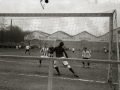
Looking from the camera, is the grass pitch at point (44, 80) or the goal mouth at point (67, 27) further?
the goal mouth at point (67, 27)

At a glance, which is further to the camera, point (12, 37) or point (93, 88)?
point (12, 37)

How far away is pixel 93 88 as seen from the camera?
668 centimetres

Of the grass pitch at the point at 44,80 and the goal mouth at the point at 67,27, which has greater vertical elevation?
the goal mouth at the point at 67,27

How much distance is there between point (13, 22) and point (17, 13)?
2.26ft

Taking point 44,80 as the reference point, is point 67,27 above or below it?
above

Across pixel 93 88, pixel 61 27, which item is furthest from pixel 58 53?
pixel 93 88

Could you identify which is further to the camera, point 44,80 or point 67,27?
point 44,80

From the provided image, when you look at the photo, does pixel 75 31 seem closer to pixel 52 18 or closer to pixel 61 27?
pixel 61 27

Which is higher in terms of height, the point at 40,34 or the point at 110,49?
the point at 40,34

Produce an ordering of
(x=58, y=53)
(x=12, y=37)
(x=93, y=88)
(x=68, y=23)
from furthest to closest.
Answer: (x=58, y=53), (x=68, y=23), (x=12, y=37), (x=93, y=88)

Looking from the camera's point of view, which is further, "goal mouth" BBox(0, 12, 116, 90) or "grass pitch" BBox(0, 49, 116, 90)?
"goal mouth" BBox(0, 12, 116, 90)

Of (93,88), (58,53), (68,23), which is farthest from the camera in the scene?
(58,53)

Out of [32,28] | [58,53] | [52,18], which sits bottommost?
[58,53]

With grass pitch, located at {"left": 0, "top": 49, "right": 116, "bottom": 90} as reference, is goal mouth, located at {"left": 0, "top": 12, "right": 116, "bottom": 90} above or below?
above
